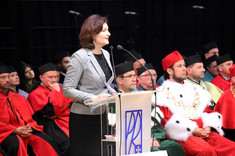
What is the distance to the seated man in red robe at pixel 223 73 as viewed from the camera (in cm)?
671

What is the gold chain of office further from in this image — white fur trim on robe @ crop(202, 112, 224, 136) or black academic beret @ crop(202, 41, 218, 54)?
black academic beret @ crop(202, 41, 218, 54)

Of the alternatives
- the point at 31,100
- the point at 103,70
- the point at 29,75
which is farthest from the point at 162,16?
the point at 103,70

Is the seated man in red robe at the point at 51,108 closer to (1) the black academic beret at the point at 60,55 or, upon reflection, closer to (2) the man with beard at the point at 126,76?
(2) the man with beard at the point at 126,76

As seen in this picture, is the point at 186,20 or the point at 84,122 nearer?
the point at 84,122

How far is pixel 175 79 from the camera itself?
5305 mm

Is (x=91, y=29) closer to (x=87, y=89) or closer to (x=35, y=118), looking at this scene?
(x=87, y=89)

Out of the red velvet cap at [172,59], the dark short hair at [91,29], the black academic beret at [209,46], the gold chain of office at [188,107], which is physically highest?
the dark short hair at [91,29]

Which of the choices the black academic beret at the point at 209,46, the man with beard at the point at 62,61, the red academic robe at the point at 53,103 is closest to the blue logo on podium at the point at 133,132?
the red academic robe at the point at 53,103

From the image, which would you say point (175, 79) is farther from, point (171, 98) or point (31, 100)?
point (31, 100)

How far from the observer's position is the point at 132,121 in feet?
11.6

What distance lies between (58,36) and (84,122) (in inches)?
171

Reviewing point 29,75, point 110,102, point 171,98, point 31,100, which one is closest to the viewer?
point 110,102

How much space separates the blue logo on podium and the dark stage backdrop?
4040 millimetres

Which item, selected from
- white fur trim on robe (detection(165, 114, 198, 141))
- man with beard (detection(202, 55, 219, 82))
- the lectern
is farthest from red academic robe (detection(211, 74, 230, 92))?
the lectern
